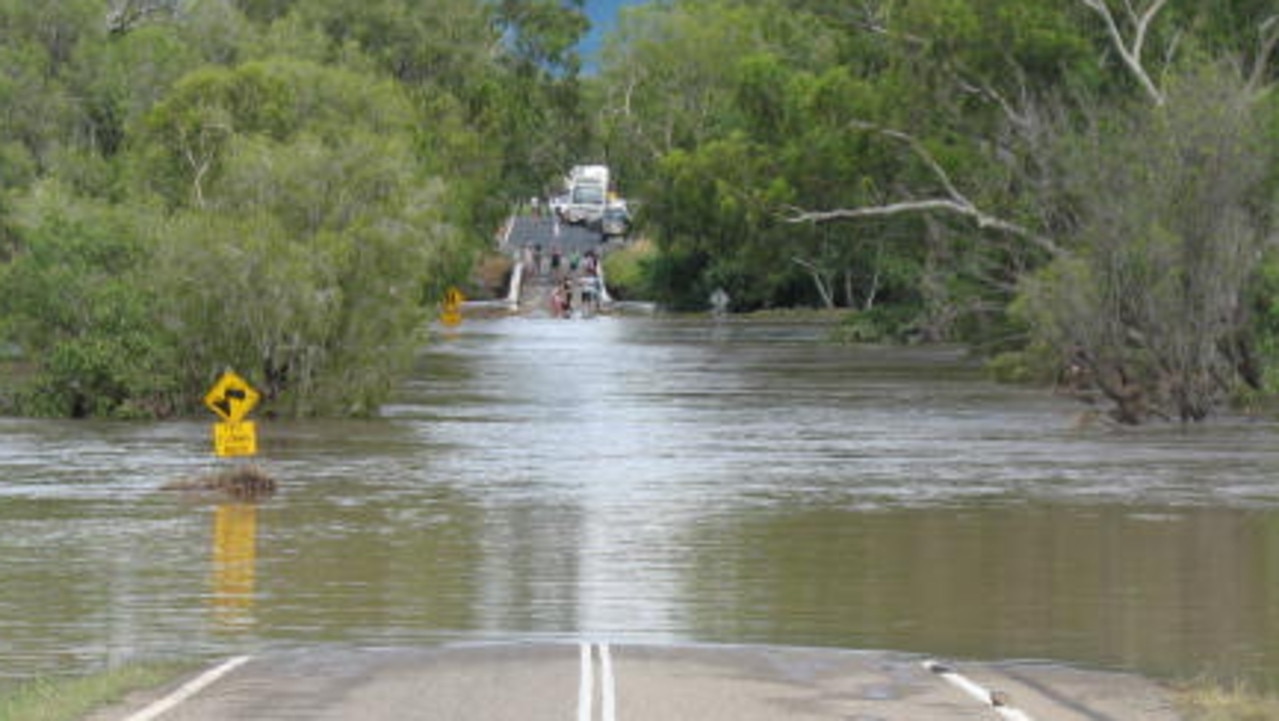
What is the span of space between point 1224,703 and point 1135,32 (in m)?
50.0

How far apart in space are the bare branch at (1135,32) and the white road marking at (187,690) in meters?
44.6

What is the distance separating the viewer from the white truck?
478ft

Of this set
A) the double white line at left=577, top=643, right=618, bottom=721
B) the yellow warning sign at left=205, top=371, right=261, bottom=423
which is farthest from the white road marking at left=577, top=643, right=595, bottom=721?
the yellow warning sign at left=205, top=371, right=261, bottom=423

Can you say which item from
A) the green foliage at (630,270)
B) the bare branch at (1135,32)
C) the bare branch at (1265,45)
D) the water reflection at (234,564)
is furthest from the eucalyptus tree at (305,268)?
the green foliage at (630,270)

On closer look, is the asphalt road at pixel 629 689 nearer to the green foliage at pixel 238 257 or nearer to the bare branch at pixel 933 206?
the green foliage at pixel 238 257

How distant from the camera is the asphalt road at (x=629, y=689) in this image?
15484 millimetres

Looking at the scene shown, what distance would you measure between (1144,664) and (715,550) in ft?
31.0

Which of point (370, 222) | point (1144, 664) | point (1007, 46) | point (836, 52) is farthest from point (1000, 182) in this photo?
point (1144, 664)

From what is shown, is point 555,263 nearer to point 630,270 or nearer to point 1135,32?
point 630,270

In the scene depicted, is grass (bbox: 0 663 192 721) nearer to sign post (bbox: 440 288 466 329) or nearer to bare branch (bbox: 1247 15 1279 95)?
bare branch (bbox: 1247 15 1279 95)

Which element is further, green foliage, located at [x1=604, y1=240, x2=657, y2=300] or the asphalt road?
green foliage, located at [x1=604, y1=240, x2=657, y2=300]

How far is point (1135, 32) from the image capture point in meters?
64.6

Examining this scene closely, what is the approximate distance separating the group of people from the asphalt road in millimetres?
87490

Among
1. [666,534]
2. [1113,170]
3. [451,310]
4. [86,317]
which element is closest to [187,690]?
[666,534]
